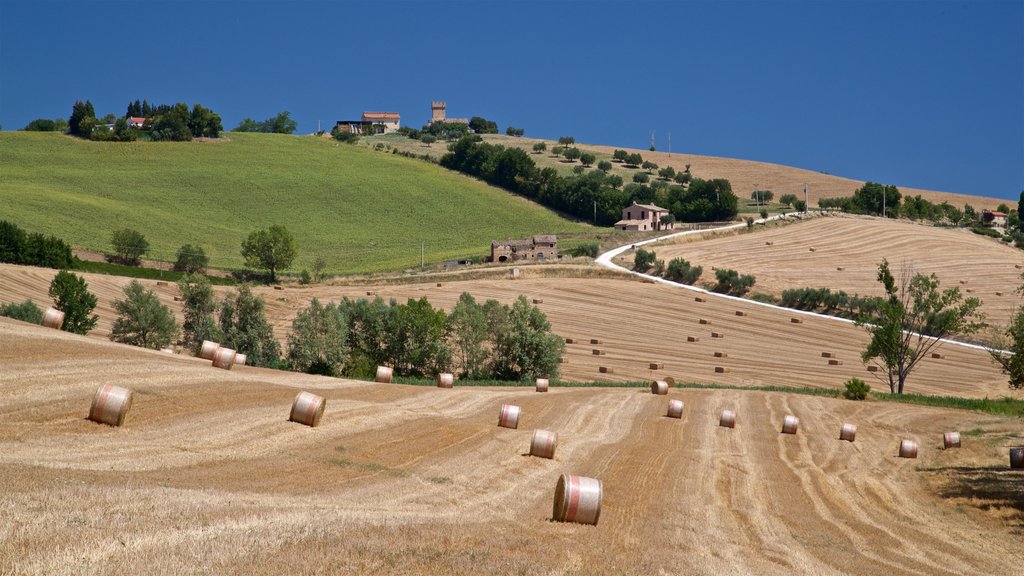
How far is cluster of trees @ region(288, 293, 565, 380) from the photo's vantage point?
5119cm

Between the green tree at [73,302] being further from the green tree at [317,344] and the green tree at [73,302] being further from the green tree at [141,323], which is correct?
the green tree at [317,344]

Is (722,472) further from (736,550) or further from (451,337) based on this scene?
(451,337)

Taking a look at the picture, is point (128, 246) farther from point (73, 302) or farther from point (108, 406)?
point (108, 406)

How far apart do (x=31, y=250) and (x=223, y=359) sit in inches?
2049

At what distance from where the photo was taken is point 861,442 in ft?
101

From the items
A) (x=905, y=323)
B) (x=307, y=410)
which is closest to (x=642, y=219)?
(x=905, y=323)

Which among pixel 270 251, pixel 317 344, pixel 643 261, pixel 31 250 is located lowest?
pixel 317 344

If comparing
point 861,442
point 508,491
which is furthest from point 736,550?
point 861,442

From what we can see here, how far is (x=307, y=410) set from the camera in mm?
20781

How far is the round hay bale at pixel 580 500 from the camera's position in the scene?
46.3 ft

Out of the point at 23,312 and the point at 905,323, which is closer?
the point at 23,312

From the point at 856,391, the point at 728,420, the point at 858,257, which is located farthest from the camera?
the point at 858,257

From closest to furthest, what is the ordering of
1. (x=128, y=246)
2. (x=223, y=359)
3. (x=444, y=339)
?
(x=223, y=359)
(x=444, y=339)
(x=128, y=246)

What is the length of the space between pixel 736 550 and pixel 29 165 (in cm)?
13185
